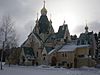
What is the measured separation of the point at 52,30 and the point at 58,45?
44.5 feet

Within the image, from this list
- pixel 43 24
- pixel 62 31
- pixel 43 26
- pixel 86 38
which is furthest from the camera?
pixel 43 24

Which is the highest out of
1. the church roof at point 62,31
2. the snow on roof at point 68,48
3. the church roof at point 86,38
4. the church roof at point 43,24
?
the church roof at point 43,24

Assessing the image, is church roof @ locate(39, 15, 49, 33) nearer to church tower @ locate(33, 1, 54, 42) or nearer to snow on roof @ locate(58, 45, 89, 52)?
church tower @ locate(33, 1, 54, 42)

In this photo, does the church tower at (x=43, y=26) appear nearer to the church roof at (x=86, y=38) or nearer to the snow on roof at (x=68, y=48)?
the snow on roof at (x=68, y=48)

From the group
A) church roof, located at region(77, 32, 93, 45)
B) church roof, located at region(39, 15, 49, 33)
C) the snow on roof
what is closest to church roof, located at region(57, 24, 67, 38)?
the snow on roof

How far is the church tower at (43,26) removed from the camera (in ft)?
268

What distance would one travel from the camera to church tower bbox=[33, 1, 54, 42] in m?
81.8

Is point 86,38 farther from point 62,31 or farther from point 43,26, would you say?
point 43,26

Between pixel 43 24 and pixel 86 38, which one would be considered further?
pixel 43 24

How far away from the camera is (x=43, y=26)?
8450 centimetres

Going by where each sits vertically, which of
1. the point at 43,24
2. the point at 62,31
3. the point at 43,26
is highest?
the point at 43,24

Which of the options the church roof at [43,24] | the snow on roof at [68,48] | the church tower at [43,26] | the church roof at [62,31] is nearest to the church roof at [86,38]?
the snow on roof at [68,48]

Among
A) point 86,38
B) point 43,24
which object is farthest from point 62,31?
point 86,38

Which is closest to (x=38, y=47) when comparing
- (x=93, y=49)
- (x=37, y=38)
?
(x=37, y=38)
